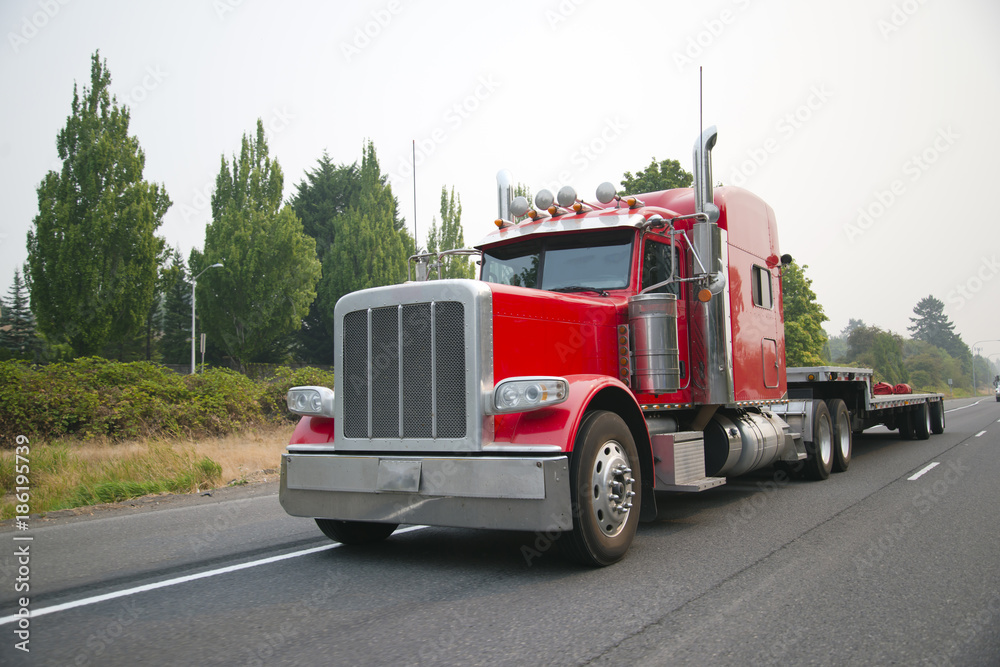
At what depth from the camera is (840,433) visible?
10844 millimetres

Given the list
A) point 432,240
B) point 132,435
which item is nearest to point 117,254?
point 132,435

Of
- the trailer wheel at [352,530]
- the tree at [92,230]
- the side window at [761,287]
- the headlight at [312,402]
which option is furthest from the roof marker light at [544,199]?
the tree at [92,230]

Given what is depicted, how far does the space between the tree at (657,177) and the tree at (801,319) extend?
16.6 meters

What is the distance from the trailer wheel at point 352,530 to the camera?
6.01 metres

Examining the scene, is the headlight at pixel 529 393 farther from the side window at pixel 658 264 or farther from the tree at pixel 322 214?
the tree at pixel 322 214

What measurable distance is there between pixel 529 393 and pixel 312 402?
6.47ft

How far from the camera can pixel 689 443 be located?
21.4 ft

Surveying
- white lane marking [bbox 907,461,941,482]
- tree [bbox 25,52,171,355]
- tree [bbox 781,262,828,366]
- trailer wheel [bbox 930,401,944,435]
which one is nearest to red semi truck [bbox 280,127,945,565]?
white lane marking [bbox 907,461,941,482]

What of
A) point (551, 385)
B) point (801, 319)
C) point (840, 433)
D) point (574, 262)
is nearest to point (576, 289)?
point (574, 262)

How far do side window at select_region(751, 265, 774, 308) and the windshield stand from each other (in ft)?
8.56

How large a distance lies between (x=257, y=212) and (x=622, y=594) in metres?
35.4

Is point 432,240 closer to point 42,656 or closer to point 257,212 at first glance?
point 257,212

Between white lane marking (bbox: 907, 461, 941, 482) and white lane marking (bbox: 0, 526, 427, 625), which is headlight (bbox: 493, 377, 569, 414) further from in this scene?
white lane marking (bbox: 907, 461, 941, 482)

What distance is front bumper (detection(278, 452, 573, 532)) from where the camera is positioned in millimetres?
4754
